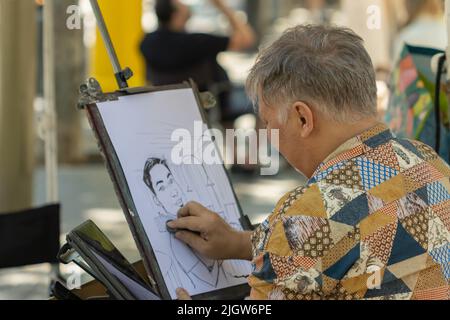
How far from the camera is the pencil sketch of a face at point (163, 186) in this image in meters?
2.46

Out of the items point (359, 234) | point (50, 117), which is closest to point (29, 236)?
point (50, 117)

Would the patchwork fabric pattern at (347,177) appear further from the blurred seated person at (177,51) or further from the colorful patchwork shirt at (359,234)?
the blurred seated person at (177,51)

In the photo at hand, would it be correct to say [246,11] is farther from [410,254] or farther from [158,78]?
[410,254]

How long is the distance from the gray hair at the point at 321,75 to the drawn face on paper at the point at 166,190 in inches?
21.5

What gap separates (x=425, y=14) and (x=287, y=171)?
8.01 ft

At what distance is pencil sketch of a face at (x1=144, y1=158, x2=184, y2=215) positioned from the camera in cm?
246

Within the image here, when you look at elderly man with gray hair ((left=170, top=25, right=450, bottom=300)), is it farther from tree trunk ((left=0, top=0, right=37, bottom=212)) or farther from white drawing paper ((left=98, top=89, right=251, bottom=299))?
tree trunk ((left=0, top=0, right=37, bottom=212))

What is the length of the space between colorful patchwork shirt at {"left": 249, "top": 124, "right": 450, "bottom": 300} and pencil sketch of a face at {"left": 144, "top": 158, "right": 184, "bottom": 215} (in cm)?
52

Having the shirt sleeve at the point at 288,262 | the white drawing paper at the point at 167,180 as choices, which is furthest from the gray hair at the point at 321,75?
the white drawing paper at the point at 167,180

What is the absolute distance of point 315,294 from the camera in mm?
1870

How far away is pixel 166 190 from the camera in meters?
2.50

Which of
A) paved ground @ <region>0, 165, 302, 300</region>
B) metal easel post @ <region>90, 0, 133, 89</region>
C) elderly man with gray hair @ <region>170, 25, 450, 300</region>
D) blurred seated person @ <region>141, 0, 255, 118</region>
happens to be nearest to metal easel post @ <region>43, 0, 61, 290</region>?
paved ground @ <region>0, 165, 302, 300</region>

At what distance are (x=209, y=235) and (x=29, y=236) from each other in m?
1.21

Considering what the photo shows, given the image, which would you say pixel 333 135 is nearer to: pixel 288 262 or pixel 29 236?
pixel 288 262
